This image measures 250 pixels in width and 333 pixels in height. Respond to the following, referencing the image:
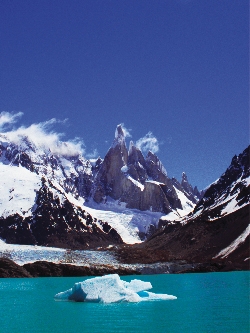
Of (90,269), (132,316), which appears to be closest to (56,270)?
(90,269)

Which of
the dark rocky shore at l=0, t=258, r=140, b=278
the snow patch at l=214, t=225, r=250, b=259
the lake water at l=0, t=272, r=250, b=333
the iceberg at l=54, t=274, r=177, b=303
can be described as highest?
the snow patch at l=214, t=225, r=250, b=259

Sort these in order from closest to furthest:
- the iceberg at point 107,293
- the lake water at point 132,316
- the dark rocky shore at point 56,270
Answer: the lake water at point 132,316, the iceberg at point 107,293, the dark rocky shore at point 56,270

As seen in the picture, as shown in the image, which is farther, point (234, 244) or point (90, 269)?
point (234, 244)

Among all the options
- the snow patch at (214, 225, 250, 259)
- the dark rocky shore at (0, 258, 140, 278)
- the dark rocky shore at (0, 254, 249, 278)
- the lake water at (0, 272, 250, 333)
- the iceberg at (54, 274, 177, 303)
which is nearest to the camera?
the lake water at (0, 272, 250, 333)

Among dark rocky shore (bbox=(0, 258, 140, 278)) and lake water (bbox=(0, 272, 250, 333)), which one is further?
dark rocky shore (bbox=(0, 258, 140, 278))

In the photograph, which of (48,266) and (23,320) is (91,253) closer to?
(48,266)

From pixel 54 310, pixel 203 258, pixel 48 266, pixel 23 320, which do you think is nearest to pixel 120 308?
pixel 54 310

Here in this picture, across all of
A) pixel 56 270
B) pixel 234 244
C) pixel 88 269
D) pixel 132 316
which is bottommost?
pixel 132 316

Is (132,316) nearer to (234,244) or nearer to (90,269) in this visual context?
(90,269)

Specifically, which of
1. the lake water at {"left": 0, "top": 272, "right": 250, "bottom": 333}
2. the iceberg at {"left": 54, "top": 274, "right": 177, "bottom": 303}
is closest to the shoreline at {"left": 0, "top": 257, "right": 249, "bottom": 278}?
the iceberg at {"left": 54, "top": 274, "right": 177, "bottom": 303}

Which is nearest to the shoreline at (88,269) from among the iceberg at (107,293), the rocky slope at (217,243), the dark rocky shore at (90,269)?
the dark rocky shore at (90,269)

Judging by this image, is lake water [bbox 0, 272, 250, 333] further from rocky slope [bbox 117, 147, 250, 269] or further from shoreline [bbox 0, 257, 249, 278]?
rocky slope [bbox 117, 147, 250, 269]

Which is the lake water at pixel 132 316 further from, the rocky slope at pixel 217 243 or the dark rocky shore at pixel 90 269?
the rocky slope at pixel 217 243

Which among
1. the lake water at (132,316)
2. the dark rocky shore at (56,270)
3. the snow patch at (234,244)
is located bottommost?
the lake water at (132,316)
